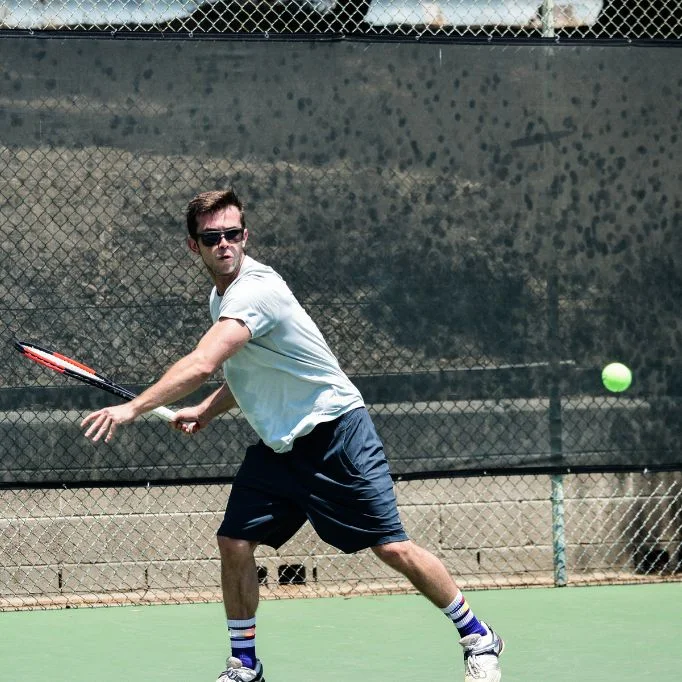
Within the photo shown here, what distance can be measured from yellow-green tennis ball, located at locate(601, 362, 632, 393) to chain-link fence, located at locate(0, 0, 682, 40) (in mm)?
1383

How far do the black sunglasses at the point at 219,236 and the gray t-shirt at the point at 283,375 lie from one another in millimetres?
74

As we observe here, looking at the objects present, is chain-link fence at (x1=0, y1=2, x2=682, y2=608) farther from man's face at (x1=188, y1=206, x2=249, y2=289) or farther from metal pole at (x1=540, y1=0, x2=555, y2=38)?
man's face at (x1=188, y1=206, x2=249, y2=289)

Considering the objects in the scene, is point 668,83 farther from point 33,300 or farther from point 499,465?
point 33,300

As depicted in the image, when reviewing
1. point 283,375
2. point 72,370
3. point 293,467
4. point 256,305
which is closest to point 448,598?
point 293,467

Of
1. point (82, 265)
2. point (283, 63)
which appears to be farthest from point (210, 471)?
point (283, 63)

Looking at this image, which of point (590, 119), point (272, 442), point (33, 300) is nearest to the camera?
point (272, 442)

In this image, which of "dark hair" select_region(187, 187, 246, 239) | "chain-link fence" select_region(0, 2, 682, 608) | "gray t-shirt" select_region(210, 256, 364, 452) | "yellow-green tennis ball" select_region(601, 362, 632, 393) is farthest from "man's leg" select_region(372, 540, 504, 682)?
"yellow-green tennis ball" select_region(601, 362, 632, 393)

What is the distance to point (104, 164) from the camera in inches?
201

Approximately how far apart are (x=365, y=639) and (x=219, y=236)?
1.73 meters

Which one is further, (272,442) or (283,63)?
(283,63)

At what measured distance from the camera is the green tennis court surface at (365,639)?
418 centimetres

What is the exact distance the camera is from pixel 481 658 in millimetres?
3723

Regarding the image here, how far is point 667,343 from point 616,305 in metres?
0.27

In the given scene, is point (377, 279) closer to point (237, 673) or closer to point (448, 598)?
point (448, 598)
